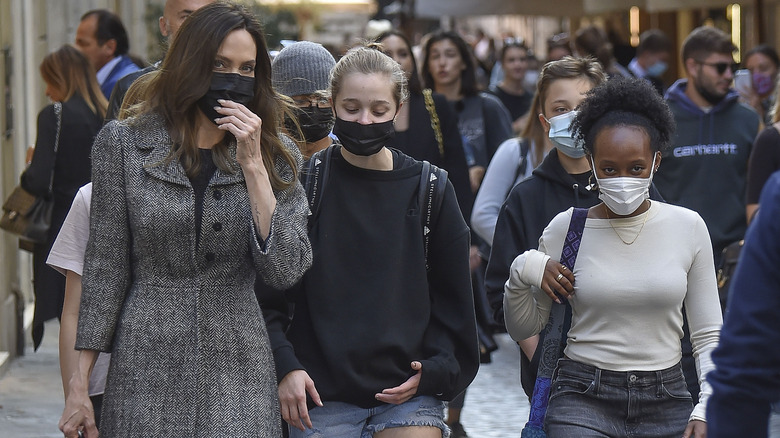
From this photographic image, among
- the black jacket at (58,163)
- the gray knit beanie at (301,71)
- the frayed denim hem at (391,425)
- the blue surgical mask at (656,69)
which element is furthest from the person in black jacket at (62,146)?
the blue surgical mask at (656,69)

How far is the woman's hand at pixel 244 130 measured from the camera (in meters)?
3.56

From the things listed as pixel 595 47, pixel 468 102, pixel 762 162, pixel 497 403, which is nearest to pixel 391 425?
pixel 762 162

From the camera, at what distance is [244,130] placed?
11.7 ft

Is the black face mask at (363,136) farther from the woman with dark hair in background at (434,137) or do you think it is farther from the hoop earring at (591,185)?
the woman with dark hair in background at (434,137)

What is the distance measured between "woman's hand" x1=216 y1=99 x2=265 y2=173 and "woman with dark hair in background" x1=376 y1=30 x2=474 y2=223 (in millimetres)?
3323

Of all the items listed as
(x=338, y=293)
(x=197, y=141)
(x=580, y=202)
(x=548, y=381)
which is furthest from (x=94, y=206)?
(x=580, y=202)

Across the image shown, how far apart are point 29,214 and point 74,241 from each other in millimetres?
4148

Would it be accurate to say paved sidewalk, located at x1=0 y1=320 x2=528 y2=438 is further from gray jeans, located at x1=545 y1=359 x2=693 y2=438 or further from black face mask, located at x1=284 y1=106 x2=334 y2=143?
gray jeans, located at x1=545 y1=359 x2=693 y2=438

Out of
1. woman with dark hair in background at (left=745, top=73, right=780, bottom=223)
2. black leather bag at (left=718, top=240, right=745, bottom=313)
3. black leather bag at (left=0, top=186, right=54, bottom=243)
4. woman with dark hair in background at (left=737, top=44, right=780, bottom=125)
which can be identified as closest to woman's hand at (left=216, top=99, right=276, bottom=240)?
woman with dark hair in background at (left=745, top=73, right=780, bottom=223)

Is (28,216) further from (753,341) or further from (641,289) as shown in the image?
(753,341)

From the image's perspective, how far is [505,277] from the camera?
463 centimetres

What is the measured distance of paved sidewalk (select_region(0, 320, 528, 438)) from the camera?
754cm

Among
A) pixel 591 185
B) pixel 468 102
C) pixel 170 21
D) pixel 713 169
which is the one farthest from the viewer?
pixel 468 102

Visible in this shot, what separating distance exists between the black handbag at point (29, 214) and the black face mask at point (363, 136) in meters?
4.30
